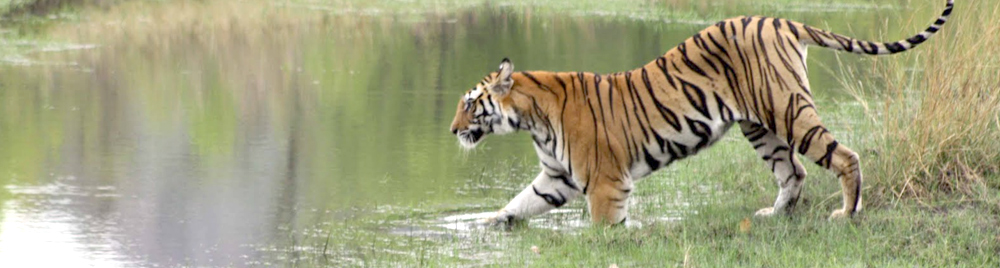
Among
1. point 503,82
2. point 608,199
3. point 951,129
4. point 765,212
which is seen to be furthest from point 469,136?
point 951,129

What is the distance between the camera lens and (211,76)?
1559 centimetres

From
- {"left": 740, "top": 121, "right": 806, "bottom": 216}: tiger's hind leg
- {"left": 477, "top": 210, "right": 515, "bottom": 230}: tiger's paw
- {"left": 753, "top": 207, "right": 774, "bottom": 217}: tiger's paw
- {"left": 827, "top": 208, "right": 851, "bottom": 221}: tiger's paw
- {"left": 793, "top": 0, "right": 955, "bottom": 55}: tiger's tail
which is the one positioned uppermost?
{"left": 793, "top": 0, "right": 955, "bottom": 55}: tiger's tail

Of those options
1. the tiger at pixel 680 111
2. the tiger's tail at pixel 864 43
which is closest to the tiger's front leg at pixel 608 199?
the tiger at pixel 680 111

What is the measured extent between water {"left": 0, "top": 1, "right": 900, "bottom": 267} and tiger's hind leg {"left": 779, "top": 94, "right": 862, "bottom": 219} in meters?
1.21

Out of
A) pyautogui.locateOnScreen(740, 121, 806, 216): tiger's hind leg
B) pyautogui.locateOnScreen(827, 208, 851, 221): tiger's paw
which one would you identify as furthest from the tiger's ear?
pyautogui.locateOnScreen(827, 208, 851, 221): tiger's paw

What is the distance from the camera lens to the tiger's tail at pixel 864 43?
6.65m

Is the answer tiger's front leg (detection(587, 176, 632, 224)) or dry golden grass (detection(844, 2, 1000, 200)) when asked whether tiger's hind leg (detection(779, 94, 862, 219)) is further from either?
tiger's front leg (detection(587, 176, 632, 224))

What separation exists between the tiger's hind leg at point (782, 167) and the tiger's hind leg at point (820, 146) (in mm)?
449

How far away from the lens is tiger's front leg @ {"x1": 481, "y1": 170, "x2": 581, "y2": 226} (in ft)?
24.2

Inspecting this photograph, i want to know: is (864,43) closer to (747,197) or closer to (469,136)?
(747,197)

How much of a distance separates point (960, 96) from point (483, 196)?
9.73ft

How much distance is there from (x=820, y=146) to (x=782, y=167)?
537 mm

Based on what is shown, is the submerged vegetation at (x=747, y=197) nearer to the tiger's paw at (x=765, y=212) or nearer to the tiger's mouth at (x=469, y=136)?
the tiger's paw at (x=765, y=212)

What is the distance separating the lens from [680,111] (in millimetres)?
6961
